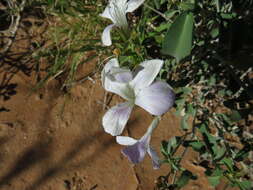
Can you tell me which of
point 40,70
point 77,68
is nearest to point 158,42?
point 77,68

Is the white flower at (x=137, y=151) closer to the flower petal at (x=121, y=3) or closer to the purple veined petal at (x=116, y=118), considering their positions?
the purple veined petal at (x=116, y=118)

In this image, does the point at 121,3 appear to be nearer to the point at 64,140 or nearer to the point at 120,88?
the point at 120,88

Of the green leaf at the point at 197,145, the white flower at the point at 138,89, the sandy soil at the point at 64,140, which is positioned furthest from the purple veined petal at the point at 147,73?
the sandy soil at the point at 64,140

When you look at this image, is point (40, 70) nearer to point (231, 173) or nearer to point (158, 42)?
point (158, 42)

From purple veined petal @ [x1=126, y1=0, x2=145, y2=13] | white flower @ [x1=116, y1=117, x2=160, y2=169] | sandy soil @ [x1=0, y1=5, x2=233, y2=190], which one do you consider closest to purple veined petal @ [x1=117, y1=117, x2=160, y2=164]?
white flower @ [x1=116, y1=117, x2=160, y2=169]

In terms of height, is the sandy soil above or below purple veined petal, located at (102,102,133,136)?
below

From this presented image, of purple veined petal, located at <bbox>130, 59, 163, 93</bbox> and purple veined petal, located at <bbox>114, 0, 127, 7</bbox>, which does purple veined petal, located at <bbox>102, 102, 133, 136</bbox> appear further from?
purple veined petal, located at <bbox>114, 0, 127, 7</bbox>

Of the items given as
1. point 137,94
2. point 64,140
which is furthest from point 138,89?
point 64,140

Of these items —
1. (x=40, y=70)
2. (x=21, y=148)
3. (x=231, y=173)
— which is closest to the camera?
(x=231, y=173)
